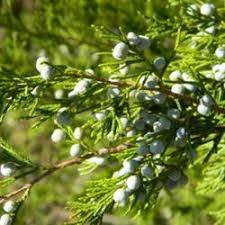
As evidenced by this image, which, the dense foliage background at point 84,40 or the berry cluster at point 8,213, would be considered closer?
the berry cluster at point 8,213

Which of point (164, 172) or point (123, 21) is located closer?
point (164, 172)

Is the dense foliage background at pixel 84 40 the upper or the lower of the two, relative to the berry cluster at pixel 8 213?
lower

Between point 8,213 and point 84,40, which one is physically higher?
point 8,213

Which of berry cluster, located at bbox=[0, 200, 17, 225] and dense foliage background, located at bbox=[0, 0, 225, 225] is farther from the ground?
berry cluster, located at bbox=[0, 200, 17, 225]

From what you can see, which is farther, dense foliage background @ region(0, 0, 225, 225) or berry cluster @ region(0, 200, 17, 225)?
dense foliage background @ region(0, 0, 225, 225)

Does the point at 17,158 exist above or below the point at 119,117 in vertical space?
below

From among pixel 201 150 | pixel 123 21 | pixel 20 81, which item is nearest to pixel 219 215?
pixel 201 150

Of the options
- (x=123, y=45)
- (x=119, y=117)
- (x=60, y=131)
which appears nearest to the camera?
(x=123, y=45)

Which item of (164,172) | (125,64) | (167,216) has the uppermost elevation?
(125,64)

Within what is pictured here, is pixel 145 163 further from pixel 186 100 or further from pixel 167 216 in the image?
pixel 167 216

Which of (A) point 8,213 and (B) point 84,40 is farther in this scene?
(B) point 84,40

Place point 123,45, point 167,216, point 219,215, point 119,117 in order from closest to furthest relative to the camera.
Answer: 1. point 123,45
2. point 119,117
3. point 219,215
4. point 167,216
